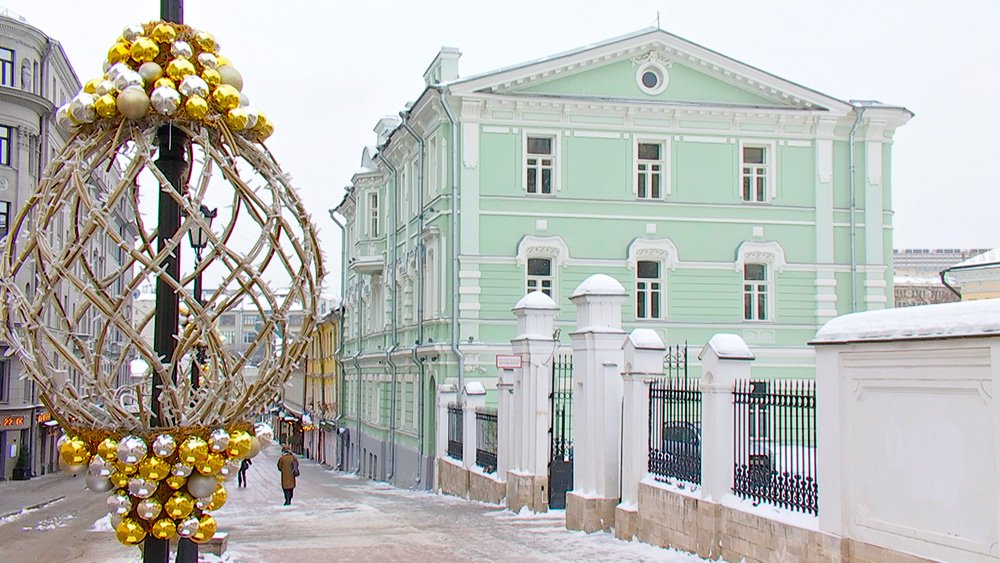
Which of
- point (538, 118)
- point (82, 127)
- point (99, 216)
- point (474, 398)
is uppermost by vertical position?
point (538, 118)

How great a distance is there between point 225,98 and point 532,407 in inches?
491

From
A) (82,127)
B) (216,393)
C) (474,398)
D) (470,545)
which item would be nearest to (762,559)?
(470,545)

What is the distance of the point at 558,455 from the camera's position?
16.9 metres

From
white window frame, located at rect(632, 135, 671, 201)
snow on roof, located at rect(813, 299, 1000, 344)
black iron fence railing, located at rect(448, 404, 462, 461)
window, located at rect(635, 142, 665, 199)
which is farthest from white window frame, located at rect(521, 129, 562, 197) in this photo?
snow on roof, located at rect(813, 299, 1000, 344)

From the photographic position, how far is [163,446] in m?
4.54

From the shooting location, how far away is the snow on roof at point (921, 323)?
24.2 ft

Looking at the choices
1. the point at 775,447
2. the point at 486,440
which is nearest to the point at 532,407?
the point at 486,440

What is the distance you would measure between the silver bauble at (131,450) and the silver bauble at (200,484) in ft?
0.74

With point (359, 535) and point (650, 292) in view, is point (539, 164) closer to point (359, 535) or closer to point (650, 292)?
point (650, 292)

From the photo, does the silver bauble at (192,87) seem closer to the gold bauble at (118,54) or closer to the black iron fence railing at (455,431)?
the gold bauble at (118,54)

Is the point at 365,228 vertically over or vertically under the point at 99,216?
over

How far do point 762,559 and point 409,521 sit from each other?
683cm

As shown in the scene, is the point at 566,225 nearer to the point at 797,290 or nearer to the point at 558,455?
the point at 797,290

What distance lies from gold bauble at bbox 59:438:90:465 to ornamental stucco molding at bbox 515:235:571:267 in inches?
864
